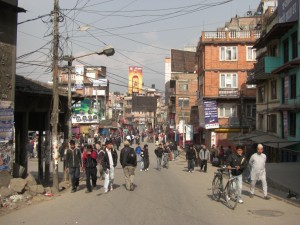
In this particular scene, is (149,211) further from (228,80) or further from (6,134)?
(228,80)

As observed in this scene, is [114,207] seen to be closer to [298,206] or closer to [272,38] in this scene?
[298,206]

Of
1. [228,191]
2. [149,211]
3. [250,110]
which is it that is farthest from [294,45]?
[250,110]

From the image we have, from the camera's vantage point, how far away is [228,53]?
152ft

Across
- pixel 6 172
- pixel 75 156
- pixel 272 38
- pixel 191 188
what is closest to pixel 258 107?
pixel 272 38

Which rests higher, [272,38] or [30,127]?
[272,38]

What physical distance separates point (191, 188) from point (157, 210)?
19.3ft

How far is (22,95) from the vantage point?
51.0 ft

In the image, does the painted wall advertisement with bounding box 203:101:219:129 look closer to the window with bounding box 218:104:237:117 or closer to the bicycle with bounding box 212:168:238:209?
the window with bounding box 218:104:237:117

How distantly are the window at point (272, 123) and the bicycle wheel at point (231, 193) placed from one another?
2160cm

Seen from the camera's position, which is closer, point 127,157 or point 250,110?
point 127,157

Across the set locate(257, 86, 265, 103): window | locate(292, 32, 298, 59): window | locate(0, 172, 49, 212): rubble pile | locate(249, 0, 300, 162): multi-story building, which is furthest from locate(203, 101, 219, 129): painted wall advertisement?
locate(0, 172, 49, 212): rubble pile

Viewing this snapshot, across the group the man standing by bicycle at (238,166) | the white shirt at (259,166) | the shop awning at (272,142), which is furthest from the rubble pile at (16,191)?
the shop awning at (272,142)

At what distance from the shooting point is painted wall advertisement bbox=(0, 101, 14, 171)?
13.3 metres

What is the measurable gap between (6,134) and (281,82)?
71.5 ft
